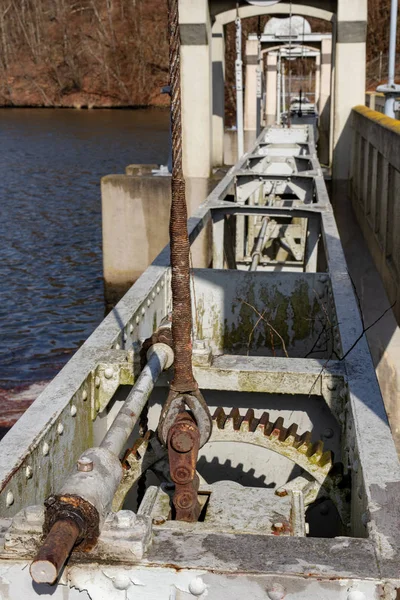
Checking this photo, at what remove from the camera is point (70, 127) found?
61.5 metres

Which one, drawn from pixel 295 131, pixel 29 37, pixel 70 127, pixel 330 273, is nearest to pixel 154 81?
pixel 29 37

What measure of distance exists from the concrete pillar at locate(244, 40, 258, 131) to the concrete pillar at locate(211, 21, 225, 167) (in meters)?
11.0

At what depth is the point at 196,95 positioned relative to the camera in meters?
18.5

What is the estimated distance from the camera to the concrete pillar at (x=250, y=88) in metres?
33.3

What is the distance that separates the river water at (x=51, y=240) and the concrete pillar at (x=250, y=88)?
6875mm

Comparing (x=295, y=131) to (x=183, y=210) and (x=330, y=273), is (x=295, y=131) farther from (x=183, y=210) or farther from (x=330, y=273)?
(x=183, y=210)

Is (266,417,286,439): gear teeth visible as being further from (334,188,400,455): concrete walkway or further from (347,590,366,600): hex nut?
(334,188,400,455): concrete walkway

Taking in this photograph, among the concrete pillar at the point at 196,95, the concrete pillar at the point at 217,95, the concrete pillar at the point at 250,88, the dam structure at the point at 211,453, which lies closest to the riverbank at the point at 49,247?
the concrete pillar at the point at 196,95

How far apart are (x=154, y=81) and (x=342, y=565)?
8767cm

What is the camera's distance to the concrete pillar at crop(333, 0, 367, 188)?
18016 mm

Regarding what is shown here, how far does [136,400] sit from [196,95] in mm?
15060

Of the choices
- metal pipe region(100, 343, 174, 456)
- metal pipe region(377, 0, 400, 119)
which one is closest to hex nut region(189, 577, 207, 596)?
metal pipe region(100, 343, 174, 456)

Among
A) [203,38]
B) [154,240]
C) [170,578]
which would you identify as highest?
[203,38]

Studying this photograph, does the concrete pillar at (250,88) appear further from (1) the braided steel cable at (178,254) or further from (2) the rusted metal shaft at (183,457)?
(2) the rusted metal shaft at (183,457)
